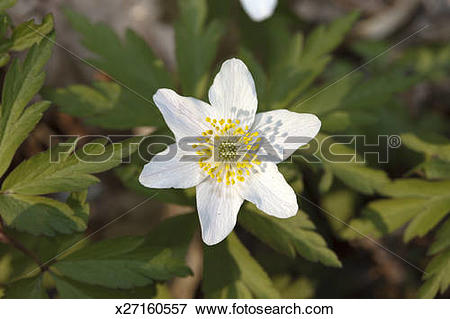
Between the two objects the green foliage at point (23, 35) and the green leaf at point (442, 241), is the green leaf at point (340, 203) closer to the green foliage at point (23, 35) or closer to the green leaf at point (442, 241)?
the green leaf at point (442, 241)

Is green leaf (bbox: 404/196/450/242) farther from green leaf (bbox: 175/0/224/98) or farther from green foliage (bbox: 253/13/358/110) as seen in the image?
green leaf (bbox: 175/0/224/98)

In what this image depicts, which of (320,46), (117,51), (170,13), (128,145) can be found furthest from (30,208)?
(170,13)

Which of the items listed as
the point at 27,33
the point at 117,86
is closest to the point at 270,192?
the point at 117,86

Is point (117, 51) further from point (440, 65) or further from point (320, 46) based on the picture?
point (440, 65)

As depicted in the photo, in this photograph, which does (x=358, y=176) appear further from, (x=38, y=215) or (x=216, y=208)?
(x=38, y=215)

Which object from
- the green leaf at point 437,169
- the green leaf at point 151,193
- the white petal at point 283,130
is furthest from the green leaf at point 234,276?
the green leaf at point 437,169

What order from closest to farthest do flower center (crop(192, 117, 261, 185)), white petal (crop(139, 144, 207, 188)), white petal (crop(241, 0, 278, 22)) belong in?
white petal (crop(139, 144, 207, 188))
flower center (crop(192, 117, 261, 185))
white petal (crop(241, 0, 278, 22))

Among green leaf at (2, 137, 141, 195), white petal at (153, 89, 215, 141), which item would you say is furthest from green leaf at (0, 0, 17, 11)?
white petal at (153, 89, 215, 141)
